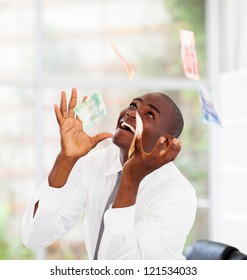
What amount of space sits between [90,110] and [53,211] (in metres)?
0.35

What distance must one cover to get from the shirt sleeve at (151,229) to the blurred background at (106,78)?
2.65 m

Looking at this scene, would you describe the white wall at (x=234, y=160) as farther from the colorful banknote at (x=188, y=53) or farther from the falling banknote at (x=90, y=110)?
the falling banknote at (x=90, y=110)

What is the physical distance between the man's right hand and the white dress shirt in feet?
0.35

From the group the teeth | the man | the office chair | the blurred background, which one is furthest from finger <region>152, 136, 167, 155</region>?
the blurred background

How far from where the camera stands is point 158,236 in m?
1.77

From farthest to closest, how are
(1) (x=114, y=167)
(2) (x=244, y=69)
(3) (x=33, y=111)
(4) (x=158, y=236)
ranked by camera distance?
1. (3) (x=33, y=111)
2. (2) (x=244, y=69)
3. (1) (x=114, y=167)
4. (4) (x=158, y=236)

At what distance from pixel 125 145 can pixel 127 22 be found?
10.3 ft

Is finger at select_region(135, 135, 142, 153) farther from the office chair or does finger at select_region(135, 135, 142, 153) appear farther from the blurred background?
the blurred background

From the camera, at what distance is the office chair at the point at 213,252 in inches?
115

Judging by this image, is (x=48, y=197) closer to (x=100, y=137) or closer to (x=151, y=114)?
(x=100, y=137)

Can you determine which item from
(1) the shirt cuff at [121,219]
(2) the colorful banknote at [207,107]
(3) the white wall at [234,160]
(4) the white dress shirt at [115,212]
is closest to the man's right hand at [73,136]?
(4) the white dress shirt at [115,212]
